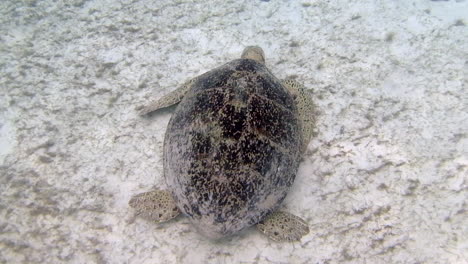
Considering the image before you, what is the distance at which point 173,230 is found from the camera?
2.63 metres

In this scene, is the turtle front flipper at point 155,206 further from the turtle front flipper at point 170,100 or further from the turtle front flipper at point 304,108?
the turtle front flipper at point 304,108

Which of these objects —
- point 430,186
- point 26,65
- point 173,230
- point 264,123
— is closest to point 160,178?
point 173,230

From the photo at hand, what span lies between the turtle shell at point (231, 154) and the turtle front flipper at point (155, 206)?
0.55ft

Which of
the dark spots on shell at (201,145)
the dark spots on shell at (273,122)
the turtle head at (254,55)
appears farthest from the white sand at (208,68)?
the dark spots on shell at (201,145)

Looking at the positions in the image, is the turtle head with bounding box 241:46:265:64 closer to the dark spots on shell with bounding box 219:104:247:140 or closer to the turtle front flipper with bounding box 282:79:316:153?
the turtle front flipper with bounding box 282:79:316:153

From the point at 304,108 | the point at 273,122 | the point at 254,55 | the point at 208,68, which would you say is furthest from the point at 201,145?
the point at 208,68

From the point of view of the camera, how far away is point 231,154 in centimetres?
211

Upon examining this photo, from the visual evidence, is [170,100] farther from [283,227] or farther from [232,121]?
[283,227]

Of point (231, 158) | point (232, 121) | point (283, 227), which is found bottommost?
point (283, 227)

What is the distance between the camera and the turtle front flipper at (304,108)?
3.00m

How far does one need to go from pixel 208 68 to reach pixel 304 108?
4.96ft

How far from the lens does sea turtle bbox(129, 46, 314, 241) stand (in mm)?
2125

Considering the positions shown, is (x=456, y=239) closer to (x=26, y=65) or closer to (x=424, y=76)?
(x=424, y=76)

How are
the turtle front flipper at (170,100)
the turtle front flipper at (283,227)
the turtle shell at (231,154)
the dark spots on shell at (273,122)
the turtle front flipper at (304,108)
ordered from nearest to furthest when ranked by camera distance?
the turtle shell at (231,154) → the dark spots on shell at (273,122) → the turtle front flipper at (283,227) → the turtle front flipper at (304,108) → the turtle front flipper at (170,100)
